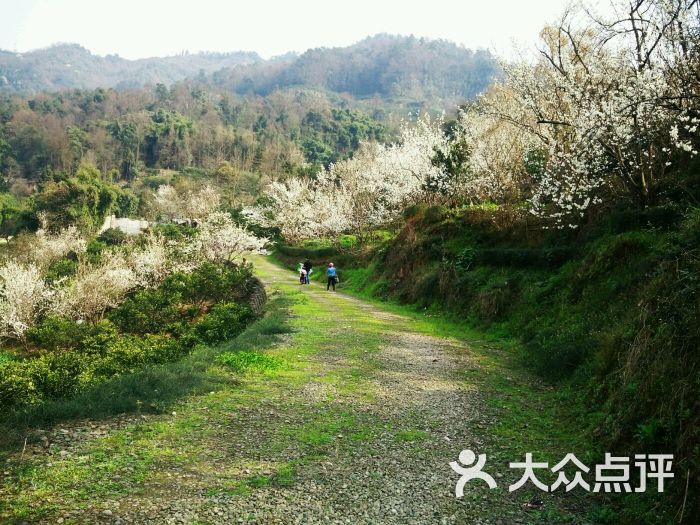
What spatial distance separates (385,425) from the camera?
734 centimetres

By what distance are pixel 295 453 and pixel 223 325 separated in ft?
46.8

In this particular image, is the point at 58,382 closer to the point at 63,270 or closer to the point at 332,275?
the point at 332,275

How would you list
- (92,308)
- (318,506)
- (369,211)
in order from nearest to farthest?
(318,506) → (92,308) → (369,211)

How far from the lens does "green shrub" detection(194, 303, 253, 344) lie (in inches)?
755

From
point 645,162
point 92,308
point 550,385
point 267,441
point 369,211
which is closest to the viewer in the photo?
point 267,441

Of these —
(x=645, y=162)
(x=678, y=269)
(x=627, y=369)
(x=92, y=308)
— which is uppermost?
(x=645, y=162)

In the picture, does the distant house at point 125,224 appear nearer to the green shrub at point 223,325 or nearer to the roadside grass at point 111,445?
the green shrub at point 223,325

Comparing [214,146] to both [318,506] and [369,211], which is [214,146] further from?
[318,506]

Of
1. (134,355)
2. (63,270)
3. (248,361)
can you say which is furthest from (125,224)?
(248,361)

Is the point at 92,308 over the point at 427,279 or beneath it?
beneath

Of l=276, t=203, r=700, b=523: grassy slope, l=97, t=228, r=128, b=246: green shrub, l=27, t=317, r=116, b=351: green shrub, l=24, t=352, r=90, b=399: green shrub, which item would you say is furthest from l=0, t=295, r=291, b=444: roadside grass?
l=97, t=228, r=128, b=246: green shrub

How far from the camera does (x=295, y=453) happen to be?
639 cm

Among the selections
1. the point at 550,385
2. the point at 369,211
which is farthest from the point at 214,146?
the point at 550,385

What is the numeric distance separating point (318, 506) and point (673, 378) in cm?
392
